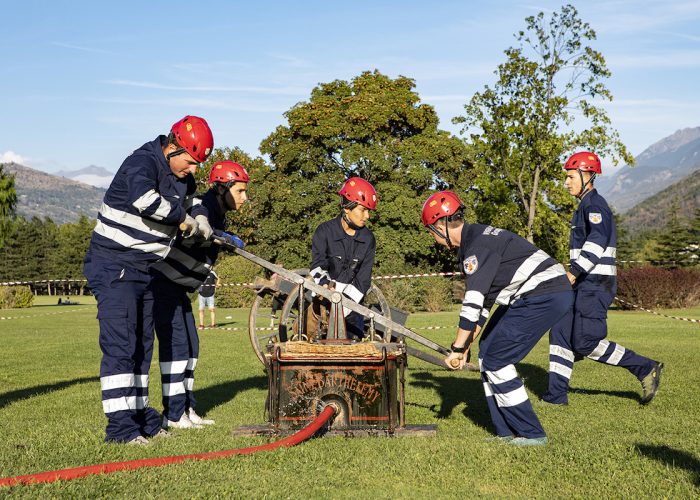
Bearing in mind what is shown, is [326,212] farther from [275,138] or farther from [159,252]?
[159,252]

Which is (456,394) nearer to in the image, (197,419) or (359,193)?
(359,193)

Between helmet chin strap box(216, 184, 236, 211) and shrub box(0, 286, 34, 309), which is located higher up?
helmet chin strap box(216, 184, 236, 211)

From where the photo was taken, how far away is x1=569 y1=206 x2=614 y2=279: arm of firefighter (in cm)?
769

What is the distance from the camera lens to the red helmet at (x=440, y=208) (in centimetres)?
581

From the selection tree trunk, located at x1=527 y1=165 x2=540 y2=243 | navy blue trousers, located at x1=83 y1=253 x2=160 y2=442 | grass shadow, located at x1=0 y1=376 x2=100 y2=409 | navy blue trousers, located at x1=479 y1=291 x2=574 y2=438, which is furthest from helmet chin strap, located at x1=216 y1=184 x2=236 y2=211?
tree trunk, located at x1=527 y1=165 x2=540 y2=243

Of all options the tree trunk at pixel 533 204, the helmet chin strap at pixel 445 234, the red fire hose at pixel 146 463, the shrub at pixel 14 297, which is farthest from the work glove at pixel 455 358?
the shrub at pixel 14 297

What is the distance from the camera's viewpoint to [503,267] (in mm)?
5891

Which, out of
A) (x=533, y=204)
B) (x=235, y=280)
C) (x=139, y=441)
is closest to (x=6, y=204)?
(x=235, y=280)

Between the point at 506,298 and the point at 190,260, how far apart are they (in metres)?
2.81

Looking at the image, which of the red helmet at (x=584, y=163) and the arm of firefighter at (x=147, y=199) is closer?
the arm of firefighter at (x=147, y=199)

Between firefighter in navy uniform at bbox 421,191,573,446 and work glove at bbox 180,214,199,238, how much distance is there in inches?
73.1

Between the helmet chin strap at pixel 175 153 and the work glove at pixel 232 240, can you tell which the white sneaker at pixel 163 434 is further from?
the helmet chin strap at pixel 175 153

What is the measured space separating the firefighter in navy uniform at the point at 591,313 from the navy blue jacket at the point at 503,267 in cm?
183

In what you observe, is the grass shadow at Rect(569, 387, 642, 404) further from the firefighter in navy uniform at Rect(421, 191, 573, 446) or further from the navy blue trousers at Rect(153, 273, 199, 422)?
the navy blue trousers at Rect(153, 273, 199, 422)
